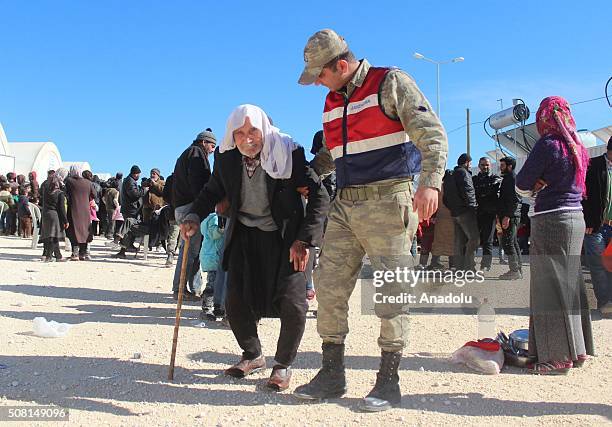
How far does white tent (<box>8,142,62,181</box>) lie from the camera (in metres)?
38.6

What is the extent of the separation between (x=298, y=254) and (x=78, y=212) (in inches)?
350

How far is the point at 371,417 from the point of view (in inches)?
115

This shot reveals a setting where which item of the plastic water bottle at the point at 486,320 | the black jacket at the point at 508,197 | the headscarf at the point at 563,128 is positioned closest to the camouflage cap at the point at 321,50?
the headscarf at the point at 563,128

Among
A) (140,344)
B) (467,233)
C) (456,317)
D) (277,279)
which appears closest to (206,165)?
(140,344)

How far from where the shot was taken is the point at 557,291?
3877 millimetres

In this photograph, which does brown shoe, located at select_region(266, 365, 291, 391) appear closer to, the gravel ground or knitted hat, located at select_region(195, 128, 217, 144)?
the gravel ground

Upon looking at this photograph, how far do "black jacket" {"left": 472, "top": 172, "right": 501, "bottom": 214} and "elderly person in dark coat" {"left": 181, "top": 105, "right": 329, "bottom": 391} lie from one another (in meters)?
6.13

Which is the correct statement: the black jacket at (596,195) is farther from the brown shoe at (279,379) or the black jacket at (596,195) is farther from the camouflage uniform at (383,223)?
the brown shoe at (279,379)

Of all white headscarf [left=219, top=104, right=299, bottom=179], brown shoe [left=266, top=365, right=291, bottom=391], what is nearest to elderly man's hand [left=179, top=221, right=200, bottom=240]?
white headscarf [left=219, top=104, right=299, bottom=179]

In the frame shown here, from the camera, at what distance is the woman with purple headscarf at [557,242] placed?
3.82 m

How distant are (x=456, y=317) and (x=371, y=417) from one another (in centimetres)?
314

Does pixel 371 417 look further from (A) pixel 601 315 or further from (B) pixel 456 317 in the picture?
(A) pixel 601 315

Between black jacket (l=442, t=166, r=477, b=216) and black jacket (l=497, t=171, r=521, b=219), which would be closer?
black jacket (l=442, t=166, r=477, b=216)

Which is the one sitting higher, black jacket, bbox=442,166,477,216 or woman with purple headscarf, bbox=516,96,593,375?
black jacket, bbox=442,166,477,216
